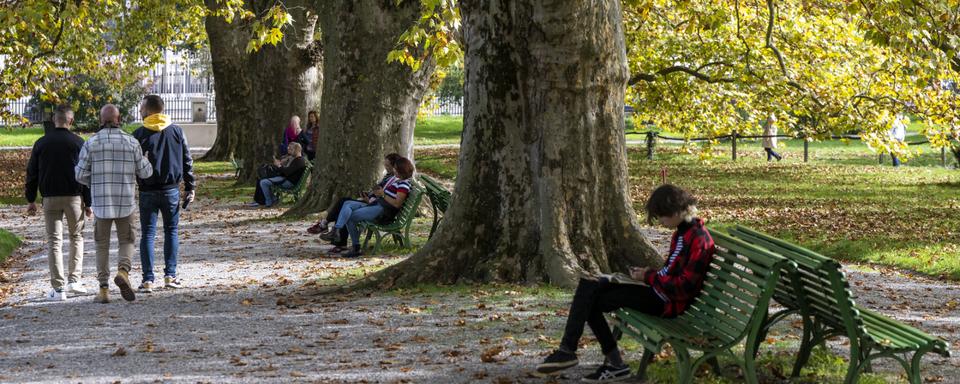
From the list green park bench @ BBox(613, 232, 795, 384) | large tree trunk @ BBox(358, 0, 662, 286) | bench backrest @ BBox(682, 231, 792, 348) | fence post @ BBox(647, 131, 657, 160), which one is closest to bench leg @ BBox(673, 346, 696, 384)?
green park bench @ BBox(613, 232, 795, 384)

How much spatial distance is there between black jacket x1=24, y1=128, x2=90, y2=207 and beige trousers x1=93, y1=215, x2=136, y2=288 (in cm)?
32

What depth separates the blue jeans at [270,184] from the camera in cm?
1956

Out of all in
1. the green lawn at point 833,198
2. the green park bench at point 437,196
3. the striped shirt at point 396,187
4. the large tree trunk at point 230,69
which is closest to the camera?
the striped shirt at point 396,187

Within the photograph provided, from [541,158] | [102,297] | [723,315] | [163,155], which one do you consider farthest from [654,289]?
[102,297]

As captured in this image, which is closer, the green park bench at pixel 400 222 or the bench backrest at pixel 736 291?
the bench backrest at pixel 736 291

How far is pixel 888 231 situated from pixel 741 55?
5.89m

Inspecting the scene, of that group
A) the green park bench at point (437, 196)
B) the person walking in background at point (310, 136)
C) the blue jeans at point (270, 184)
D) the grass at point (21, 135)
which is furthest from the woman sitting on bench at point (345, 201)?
the grass at point (21, 135)

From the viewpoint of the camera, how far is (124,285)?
10031 millimetres

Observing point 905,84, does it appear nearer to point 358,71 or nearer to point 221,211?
point 358,71

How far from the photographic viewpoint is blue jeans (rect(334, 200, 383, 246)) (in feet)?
42.4

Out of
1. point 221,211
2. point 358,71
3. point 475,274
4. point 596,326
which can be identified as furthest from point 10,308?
point 221,211

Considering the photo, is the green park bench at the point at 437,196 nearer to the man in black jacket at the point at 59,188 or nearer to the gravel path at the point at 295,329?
the gravel path at the point at 295,329

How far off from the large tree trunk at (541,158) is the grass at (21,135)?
31.5 meters

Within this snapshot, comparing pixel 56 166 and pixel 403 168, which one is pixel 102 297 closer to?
pixel 56 166
